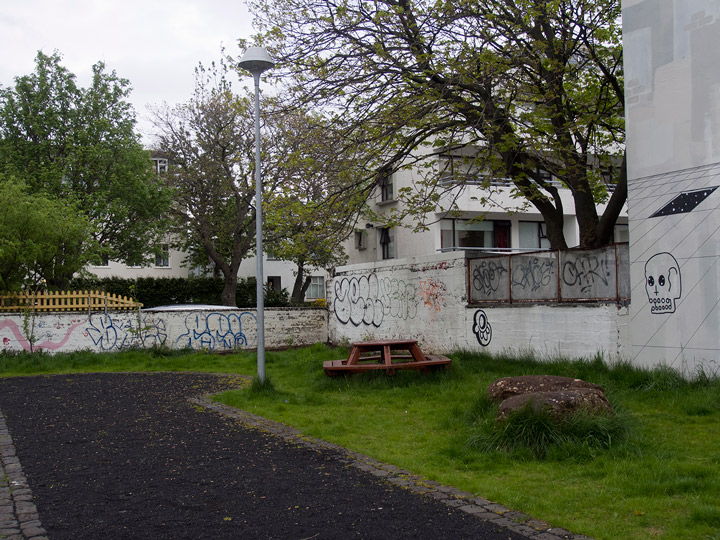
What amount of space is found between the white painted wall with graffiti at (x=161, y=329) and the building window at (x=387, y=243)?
36.1 feet

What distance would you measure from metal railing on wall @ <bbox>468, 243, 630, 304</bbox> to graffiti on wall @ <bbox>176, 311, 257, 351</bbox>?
319 inches

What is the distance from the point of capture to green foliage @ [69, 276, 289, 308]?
120 ft

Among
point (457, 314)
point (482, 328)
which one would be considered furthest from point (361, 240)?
point (482, 328)

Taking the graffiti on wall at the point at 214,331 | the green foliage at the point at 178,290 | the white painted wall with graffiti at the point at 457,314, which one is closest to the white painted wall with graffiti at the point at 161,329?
the graffiti on wall at the point at 214,331

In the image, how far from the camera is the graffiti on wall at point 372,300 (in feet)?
57.1

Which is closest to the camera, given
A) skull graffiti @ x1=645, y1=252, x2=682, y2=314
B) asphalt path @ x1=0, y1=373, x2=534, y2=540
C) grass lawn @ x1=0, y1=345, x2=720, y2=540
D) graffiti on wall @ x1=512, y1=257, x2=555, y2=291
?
asphalt path @ x1=0, y1=373, x2=534, y2=540

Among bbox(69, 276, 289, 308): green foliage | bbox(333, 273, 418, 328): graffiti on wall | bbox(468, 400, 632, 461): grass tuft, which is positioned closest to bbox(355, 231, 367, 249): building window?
bbox(69, 276, 289, 308): green foliage

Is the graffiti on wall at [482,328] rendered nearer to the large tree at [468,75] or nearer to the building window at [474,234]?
the large tree at [468,75]

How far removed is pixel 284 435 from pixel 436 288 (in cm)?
860

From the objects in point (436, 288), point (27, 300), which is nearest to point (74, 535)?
point (436, 288)

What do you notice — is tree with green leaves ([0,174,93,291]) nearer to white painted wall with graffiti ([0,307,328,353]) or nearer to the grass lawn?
white painted wall with graffiti ([0,307,328,353])

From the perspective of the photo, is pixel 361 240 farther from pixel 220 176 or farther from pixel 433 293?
pixel 433 293

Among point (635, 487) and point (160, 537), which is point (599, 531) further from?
point (160, 537)

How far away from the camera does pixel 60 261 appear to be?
19391 mm
